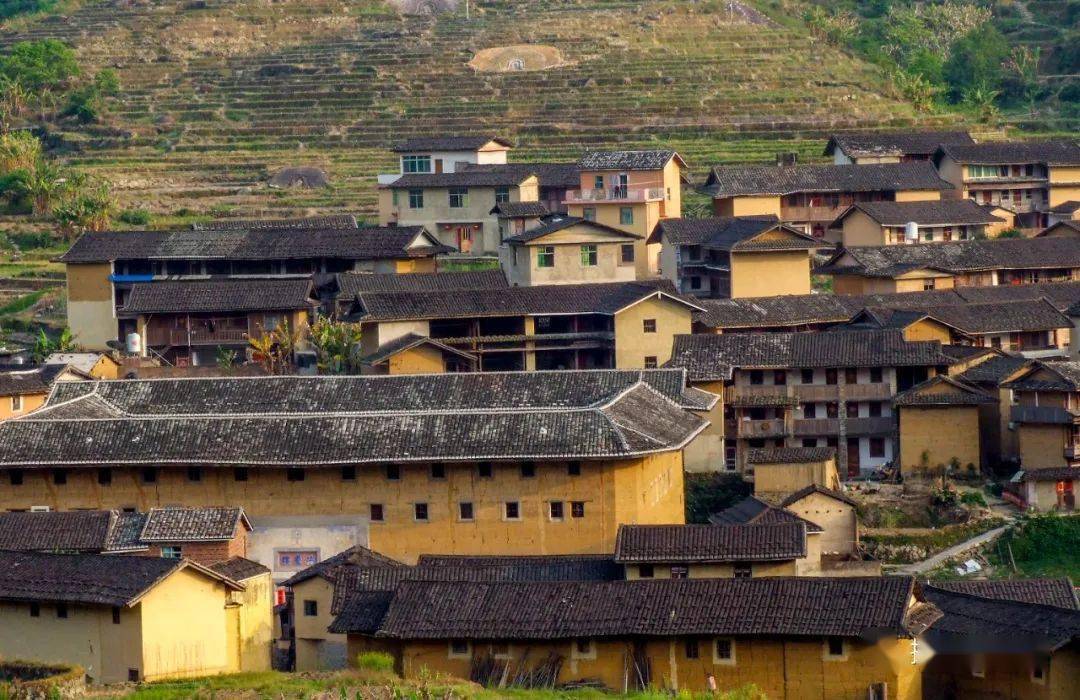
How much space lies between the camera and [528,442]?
35.8 m

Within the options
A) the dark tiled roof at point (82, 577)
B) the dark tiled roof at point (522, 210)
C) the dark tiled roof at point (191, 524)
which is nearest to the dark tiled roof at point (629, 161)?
the dark tiled roof at point (522, 210)

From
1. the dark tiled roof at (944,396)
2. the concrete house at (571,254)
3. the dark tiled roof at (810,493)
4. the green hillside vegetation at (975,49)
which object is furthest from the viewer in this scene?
the green hillside vegetation at (975,49)

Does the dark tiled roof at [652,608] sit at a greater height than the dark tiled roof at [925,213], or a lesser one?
lesser

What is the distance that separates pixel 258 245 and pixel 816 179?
15.3 m

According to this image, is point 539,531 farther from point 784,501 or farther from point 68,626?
point 68,626

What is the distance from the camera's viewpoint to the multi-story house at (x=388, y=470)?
36.0 metres

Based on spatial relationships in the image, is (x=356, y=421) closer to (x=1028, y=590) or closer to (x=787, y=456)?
(x=787, y=456)

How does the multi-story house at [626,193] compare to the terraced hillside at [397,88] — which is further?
the terraced hillside at [397,88]

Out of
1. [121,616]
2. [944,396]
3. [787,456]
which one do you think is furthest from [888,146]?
[121,616]

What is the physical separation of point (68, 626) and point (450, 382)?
38.3 ft

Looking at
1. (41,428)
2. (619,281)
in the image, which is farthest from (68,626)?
(619,281)

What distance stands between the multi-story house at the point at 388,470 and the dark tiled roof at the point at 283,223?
16691 millimetres

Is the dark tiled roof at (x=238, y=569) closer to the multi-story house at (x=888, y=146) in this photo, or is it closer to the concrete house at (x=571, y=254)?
the concrete house at (x=571, y=254)

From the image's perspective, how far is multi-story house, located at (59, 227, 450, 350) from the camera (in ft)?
170
